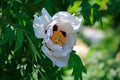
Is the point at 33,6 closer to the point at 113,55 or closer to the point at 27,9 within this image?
the point at 27,9

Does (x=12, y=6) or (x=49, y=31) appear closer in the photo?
(x=49, y=31)

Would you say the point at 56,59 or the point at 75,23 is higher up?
the point at 75,23

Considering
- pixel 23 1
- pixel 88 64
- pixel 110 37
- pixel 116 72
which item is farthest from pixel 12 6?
pixel 110 37

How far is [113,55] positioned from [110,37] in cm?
187

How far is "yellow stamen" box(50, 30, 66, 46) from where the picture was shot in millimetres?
1885

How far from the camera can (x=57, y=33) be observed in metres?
1.92

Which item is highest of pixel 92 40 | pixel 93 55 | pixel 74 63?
pixel 74 63

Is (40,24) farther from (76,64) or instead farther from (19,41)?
(76,64)

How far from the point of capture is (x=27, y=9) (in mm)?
2383

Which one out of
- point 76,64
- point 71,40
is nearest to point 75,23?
point 71,40

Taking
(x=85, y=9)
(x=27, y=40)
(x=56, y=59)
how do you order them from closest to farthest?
(x=56, y=59) → (x=27, y=40) → (x=85, y=9)

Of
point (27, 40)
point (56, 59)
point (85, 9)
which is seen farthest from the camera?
point (85, 9)

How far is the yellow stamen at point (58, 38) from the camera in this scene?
188 cm

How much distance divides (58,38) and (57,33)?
2 cm
